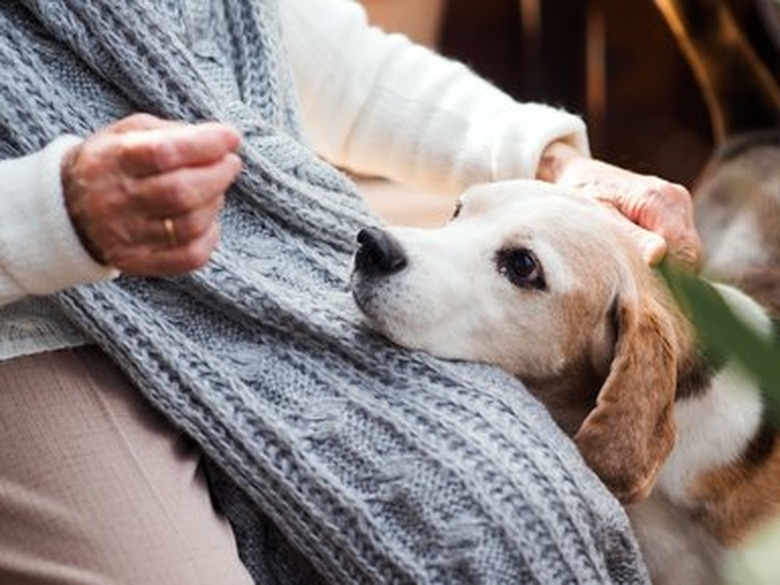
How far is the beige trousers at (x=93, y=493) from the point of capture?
928 millimetres

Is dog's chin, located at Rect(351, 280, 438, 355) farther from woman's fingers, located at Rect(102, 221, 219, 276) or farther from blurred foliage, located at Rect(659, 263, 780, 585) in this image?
blurred foliage, located at Rect(659, 263, 780, 585)

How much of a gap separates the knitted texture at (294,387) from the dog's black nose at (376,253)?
0.03 m

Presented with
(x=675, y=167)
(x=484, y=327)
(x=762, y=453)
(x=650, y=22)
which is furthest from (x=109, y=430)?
(x=650, y=22)

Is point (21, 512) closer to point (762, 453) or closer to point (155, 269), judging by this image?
point (155, 269)

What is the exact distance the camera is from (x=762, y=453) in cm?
115

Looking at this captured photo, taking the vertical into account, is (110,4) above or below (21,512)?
above

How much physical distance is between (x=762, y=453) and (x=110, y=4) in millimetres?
573

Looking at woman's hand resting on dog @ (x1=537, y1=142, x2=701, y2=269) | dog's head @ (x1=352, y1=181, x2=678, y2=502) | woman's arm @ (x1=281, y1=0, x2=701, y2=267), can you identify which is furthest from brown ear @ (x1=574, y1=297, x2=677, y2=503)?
woman's arm @ (x1=281, y1=0, x2=701, y2=267)

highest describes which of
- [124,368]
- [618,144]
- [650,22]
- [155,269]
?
[155,269]

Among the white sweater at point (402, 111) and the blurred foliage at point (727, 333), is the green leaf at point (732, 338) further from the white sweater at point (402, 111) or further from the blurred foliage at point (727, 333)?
the white sweater at point (402, 111)

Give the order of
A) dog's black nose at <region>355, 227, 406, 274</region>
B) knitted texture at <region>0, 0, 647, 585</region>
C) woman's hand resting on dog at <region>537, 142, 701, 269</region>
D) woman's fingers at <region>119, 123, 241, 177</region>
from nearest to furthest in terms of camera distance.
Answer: woman's fingers at <region>119, 123, 241, 177</region>
knitted texture at <region>0, 0, 647, 585</region>
dog's black nose at <region>355, 227, 406, 274</region>
woman's hand resting on dog at <region>537, 142, 701, 269</region>

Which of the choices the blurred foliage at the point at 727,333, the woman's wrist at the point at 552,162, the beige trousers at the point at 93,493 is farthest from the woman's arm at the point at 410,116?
the blurred foliage at the point at 727,333

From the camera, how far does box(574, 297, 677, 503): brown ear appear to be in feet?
3.38

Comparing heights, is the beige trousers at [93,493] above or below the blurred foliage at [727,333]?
below
